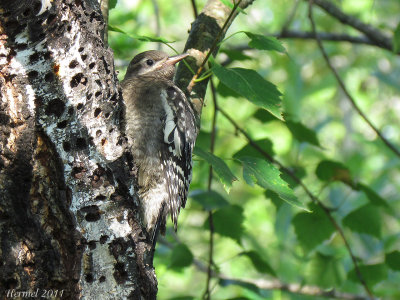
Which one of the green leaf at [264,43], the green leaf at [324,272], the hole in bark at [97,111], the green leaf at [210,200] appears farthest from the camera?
the green leaf at [324,272]

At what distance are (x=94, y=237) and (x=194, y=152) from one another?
0.83m

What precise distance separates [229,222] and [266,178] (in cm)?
130

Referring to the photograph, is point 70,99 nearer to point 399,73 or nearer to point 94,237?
point 94,237

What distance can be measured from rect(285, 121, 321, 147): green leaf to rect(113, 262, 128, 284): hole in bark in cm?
215

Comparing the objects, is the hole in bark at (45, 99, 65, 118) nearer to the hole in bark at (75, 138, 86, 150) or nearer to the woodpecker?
the hole in bark at (75, 138, 86, 150)

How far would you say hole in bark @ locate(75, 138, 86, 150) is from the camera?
190 centimetres

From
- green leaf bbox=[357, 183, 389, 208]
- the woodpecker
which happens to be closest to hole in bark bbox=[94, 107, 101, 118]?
the woodpecker

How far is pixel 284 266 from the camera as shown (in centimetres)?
707

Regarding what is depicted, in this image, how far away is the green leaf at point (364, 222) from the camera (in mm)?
3797

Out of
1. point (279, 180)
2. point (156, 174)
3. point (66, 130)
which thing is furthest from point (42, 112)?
point (156, 174)

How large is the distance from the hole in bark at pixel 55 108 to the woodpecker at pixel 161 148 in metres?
1.33

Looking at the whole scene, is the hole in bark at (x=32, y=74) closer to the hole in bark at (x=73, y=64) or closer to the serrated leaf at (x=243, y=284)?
the hole in bark at (x=73, y=64)

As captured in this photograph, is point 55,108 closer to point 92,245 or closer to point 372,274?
point 92,245

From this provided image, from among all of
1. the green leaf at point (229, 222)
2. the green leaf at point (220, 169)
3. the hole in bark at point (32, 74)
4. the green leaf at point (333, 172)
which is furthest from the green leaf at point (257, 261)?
the hole in bark at point (32, 74)
